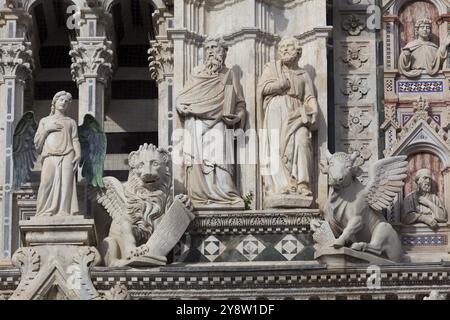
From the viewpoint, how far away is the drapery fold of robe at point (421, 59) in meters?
44.4

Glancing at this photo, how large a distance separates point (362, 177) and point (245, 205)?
1973mm

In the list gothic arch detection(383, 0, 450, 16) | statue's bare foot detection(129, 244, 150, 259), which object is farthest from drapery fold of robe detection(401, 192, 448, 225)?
statue's bare foot detection(129, 244, 150, 259)

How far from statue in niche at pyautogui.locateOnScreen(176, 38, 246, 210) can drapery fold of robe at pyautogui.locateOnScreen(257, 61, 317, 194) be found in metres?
0.43

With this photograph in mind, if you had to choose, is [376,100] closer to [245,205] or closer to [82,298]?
[245,205]

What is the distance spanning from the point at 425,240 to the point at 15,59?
7267 millimetres

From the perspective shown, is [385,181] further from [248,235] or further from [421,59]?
[421,59]

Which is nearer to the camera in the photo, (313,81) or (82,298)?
(82,298)

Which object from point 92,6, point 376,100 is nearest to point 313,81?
point 376,100

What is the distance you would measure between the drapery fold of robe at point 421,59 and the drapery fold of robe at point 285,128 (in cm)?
191

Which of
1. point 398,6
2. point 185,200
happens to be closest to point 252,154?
point 185,200

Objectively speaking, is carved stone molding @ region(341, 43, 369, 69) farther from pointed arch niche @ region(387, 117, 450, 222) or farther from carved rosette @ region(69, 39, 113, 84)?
carved rosette @ region(69, 39, 113, 84)

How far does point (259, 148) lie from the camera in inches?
1695

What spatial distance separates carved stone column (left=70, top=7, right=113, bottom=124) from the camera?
44688 mm

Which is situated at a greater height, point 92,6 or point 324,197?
point 92,6
